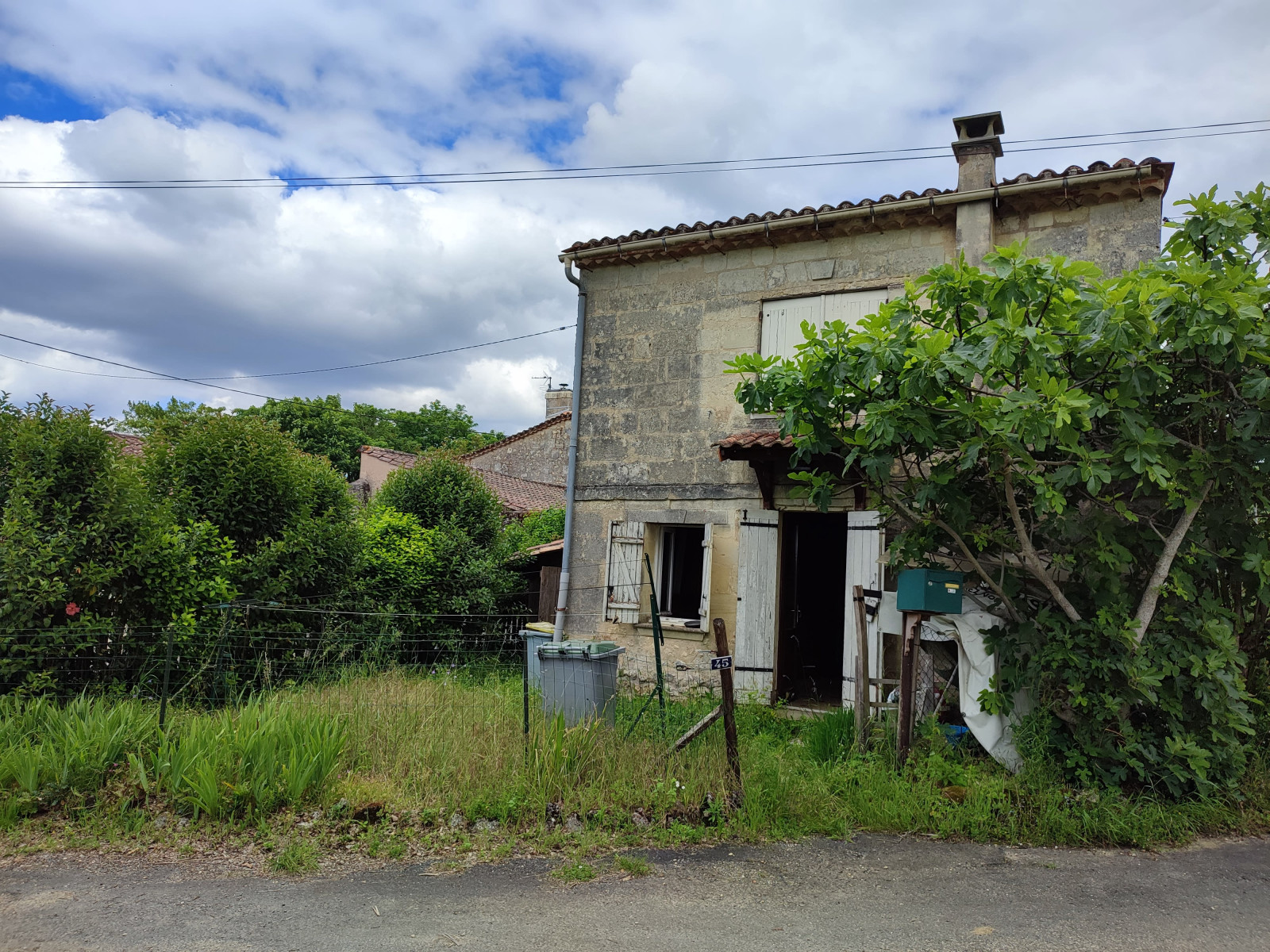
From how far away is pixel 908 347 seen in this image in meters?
5.53

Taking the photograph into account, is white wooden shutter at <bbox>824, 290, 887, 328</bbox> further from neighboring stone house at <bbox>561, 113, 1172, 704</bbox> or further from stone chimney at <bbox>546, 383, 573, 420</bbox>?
stone chimney at <bbox>546, 383, 573, 420</bbox>

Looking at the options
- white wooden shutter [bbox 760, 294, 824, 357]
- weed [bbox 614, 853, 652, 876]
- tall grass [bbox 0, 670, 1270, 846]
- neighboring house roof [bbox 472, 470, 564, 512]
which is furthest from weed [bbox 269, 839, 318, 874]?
neighboring house roof [bbox 472, 470, 564, 512]

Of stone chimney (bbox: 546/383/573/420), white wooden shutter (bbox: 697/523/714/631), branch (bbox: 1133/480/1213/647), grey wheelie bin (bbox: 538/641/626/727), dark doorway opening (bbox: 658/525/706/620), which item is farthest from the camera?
stone chimney (bbox: 546/383/573/420)

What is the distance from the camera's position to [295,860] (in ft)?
15.1

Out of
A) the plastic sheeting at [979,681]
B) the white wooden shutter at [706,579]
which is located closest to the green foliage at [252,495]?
the white wooden shutter at [706,579]

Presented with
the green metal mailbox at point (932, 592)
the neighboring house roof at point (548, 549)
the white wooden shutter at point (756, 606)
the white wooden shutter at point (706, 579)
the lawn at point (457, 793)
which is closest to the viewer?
the lawn at point (457, 793)

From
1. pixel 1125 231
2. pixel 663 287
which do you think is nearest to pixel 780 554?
pixel 663 287

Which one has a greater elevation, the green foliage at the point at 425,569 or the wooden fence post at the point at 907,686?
the green foliage at the point at 425,569

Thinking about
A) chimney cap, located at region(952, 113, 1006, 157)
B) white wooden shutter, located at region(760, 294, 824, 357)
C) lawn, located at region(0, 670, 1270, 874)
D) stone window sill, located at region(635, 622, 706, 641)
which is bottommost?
lawn, located at region(0, 670, 1270, 874)

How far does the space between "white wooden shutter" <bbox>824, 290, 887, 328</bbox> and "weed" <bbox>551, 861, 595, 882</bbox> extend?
19.9ft

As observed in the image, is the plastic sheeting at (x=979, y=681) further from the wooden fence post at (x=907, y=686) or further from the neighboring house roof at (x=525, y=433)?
the neighboring house roof at (x=525, y=433)

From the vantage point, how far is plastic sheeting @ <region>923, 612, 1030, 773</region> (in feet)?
20.4

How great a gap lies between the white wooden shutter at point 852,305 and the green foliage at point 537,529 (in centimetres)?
638

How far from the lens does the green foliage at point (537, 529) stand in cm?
1349
